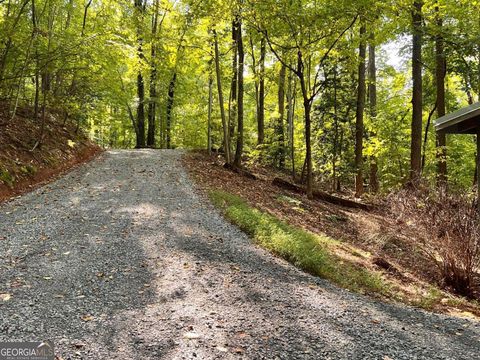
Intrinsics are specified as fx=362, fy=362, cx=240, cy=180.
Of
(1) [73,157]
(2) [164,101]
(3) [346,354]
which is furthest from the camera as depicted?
(2) [164,101]

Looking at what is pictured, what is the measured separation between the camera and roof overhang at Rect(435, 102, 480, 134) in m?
6.78

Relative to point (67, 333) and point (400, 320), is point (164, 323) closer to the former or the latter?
point (67, 333)

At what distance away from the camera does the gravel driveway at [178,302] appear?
3.12 m

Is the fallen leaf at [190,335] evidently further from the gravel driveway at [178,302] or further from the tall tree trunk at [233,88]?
the tall tree trunk at [233,88]

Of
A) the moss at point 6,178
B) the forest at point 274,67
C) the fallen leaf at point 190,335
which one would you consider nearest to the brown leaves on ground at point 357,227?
the forest at point 274,67

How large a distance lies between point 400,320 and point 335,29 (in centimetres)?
806

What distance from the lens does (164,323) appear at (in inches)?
134

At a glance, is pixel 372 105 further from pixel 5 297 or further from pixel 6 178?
pixel 5 297

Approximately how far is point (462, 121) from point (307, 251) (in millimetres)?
4279

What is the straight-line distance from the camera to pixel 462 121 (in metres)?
→ 7.23

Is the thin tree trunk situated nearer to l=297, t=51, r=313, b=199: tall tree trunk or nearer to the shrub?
l=297, t=51, r=313, b=199: tall tree trunk

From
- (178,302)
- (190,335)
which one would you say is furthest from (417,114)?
(190,335)

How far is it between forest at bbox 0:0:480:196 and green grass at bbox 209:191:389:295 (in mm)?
4262

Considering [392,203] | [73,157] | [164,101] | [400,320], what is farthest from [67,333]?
[164,101]
